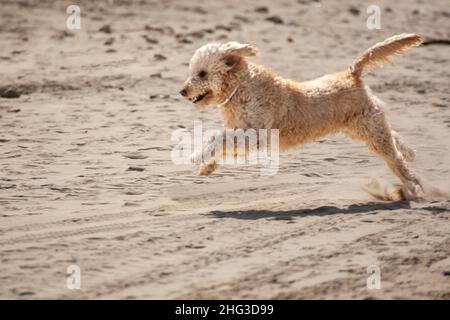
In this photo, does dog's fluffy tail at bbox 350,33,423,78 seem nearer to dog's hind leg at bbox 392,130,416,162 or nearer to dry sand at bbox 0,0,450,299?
dog's hind leg at bbox 392,130,416,162

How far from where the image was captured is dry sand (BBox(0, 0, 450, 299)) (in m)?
6.22

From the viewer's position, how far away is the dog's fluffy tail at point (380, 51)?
841 cm

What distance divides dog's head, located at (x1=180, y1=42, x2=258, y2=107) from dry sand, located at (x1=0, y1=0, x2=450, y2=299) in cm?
101

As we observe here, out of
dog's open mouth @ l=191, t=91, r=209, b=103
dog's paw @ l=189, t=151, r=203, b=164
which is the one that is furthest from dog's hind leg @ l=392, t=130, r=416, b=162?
dog's paw @ l=189, t=151, r=203, b=164

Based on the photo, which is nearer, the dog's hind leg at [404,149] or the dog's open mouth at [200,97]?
the dog's open mouth at [200,97]

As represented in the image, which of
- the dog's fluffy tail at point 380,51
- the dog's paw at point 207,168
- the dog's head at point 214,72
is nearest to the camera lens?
the dog's head at point 214,72

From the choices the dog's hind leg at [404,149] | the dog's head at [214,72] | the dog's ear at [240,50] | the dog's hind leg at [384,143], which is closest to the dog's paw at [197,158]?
the dog's head at [214,72]

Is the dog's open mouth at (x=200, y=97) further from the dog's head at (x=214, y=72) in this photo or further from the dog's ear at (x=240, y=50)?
the dog's ear at (x=240, y=50)

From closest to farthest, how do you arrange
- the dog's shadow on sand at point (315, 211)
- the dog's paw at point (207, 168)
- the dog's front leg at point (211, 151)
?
the dog's shadow on sand at point (315, 211), the dog's front leg at point (211, 151), the dog's paw at point (207, 168)

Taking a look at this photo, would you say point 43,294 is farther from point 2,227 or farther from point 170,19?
point 170,19

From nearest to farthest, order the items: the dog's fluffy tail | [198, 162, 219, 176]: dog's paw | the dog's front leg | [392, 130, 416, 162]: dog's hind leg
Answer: the dog's front leg, [198, 162, 219, 176]: dog's paw, the dog's fluffy tail, [392, 130, 416, 162]: dog's hind leg

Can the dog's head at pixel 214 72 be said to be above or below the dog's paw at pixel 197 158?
above

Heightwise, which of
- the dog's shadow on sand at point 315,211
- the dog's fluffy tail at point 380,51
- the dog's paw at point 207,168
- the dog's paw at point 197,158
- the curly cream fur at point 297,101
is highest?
the dog's fluffy tail at point 380,51
